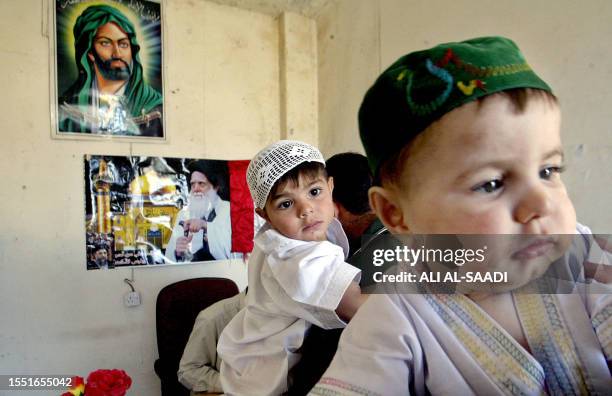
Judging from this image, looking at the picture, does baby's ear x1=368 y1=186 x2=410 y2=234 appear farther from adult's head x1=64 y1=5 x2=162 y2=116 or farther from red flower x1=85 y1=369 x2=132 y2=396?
adult's head x1=64 y1=5 x2=162 y2=116

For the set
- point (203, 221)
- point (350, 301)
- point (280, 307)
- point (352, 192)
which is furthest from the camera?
point (203, 221)

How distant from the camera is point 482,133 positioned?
1.02ft

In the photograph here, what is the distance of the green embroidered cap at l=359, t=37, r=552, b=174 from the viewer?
0.32 metres

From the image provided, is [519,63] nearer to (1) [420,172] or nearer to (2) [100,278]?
(1) [420,172]

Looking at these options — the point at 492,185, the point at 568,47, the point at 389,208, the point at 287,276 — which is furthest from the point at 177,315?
the point at 568,47

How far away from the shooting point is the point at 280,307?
2.49 feet

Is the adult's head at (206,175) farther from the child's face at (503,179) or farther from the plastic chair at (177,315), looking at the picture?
the child's face at (503,179)

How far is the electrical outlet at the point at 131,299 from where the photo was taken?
77.7 inches

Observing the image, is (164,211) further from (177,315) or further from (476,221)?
(476,221)

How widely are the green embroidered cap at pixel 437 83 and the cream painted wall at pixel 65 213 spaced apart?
1988mm

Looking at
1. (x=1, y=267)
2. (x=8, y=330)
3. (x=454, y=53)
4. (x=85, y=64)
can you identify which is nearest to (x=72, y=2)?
(x=85, y=64)

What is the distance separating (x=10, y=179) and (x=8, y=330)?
749mm

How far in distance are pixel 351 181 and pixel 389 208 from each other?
0.68 m

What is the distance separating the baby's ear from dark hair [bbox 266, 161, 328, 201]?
502 mm
